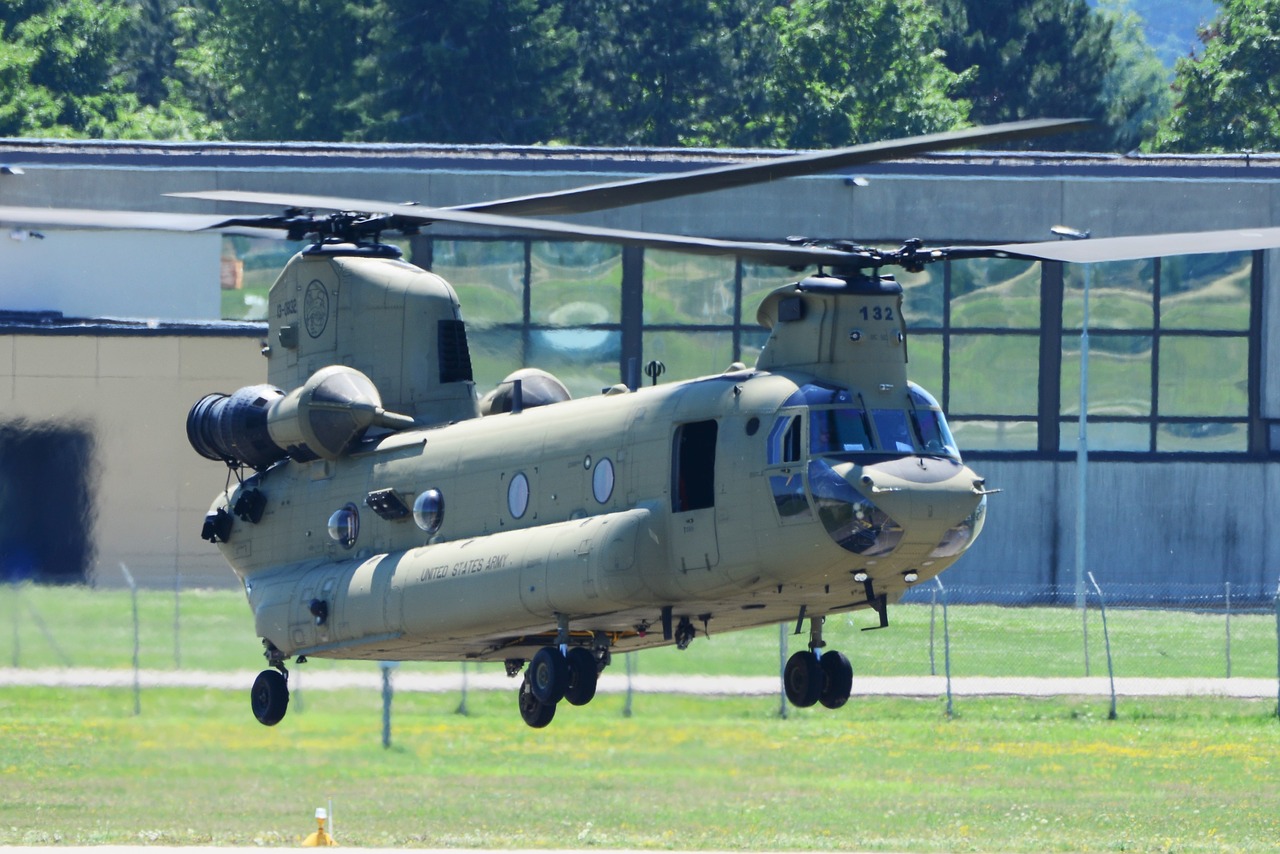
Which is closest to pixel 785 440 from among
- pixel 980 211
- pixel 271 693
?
pixel 271 693

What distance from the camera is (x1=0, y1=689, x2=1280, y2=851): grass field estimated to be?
36.5 metres

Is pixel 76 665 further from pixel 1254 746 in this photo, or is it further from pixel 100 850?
pixel 1254 746

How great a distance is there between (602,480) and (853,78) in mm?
78357

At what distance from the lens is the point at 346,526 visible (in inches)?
1069

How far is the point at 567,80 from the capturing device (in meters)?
95.8

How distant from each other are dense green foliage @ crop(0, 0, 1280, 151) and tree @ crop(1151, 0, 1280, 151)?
0.09 meters

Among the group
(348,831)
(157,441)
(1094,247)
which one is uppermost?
(1094,247)

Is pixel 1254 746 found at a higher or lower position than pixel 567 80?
lower

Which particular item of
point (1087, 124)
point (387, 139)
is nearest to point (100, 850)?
Answer: point (1087, 124)

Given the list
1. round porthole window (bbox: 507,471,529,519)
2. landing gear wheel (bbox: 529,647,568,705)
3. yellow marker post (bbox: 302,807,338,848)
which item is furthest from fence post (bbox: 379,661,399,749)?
landing gear wheel (bbox: 529,647,568,705)

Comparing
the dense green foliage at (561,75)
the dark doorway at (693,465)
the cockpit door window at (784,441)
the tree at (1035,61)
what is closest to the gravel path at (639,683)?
the dark doorway at (693,465)

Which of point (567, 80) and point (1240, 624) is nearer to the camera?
point (1240, 624)

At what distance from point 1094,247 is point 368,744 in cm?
1895

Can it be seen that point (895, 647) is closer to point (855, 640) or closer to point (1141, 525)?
point (855, 640)
